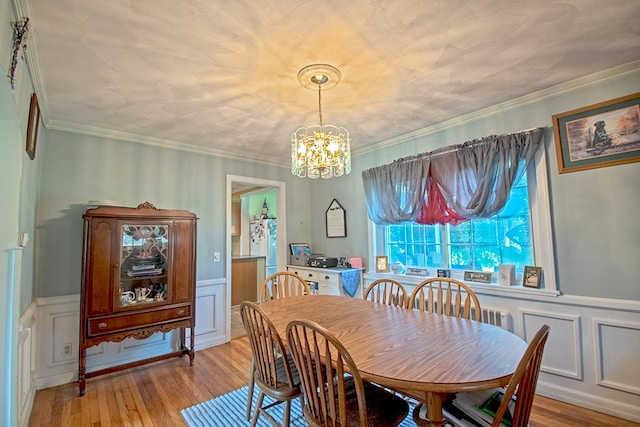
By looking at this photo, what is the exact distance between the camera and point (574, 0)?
1.48m

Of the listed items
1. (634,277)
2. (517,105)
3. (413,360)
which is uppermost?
(517,105)

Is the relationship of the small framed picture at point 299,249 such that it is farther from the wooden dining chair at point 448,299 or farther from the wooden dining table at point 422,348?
the wooden dining table at point 422,348

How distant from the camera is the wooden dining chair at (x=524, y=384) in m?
1.06

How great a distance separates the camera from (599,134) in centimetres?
222

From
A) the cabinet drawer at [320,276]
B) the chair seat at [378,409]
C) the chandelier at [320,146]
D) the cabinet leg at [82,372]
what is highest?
the chandelier at [320,146]

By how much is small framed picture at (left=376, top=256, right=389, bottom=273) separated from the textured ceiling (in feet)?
5.33

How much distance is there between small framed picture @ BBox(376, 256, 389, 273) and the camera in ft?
11.7

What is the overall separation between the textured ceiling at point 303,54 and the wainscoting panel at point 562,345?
182cm

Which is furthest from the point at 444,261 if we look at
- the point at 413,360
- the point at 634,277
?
the point at 413,360

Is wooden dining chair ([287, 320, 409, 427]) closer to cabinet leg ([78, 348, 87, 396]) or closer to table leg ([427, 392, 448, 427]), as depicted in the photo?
table leg ([427, 392, 448, 427])

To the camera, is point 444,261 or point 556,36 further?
point 444,261

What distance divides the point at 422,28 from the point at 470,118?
4.99 ft

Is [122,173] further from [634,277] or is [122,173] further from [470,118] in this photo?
[634,277]

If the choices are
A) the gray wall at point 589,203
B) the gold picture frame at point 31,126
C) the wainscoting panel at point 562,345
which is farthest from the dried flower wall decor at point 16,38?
the wainscoting panel at point 562,345
